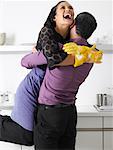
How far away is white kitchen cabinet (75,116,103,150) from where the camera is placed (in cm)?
224

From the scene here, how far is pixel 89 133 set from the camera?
2.26 metres

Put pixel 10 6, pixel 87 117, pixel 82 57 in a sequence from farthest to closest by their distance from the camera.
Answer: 1. pixel 10 6
2. pixel 87 117
3. pixel 82 57

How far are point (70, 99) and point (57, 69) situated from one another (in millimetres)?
215

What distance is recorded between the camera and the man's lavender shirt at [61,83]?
140 cm

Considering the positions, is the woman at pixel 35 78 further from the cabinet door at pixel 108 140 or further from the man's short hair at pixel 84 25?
the cabinet door at pixel 108 140

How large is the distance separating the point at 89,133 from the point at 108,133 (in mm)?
151

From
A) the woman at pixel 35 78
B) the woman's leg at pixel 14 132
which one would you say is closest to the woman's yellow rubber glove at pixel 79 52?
the woman at pixel 35 78

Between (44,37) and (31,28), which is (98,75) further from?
(44,37)

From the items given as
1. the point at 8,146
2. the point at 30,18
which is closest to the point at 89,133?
the point at 8,146

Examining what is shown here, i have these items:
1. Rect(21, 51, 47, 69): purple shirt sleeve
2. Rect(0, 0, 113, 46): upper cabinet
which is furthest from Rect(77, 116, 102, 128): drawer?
Rect(21, 51, 47, 69): purple shirt sleeve

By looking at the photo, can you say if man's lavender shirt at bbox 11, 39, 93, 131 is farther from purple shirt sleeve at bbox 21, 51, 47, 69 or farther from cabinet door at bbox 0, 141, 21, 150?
cabinet door at bbox 0, 141, 21, 150

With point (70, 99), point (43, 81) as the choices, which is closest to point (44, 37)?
point (43, 81)

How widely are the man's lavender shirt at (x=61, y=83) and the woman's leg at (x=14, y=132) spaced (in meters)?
0.21

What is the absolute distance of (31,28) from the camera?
270cm
